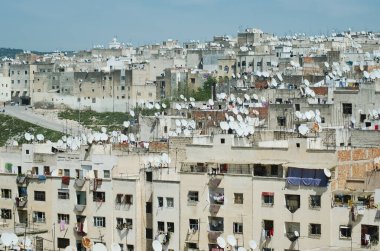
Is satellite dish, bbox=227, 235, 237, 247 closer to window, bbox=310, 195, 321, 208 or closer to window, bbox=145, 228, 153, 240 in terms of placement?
window, bbox=310, 195, 321, 208

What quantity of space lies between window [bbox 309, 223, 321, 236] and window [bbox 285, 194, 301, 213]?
0.81 m

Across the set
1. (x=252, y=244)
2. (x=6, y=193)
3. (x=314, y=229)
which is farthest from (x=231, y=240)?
(x=6, y=193)

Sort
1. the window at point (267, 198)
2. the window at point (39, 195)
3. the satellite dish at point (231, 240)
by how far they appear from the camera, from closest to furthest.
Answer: the satellite dish at point (231, 240)
the window at point (267, 198)
the window at point (39, 195)

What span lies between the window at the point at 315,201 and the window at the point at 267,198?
1.48 m

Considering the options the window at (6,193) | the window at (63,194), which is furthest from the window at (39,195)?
the window at (6,193)

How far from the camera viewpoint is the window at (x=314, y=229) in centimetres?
3666

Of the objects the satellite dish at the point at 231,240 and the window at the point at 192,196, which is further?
the window at the point at 192,196

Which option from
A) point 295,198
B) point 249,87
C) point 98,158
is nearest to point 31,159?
point 98,158

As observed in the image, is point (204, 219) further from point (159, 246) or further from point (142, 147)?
point (142, 147)

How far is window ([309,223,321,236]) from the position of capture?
1443 inches

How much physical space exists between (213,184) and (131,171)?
5.58 meters

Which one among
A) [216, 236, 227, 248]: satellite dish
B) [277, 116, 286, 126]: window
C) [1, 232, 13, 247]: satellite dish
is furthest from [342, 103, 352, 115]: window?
[1, 232, 13, 247]: satellite dish

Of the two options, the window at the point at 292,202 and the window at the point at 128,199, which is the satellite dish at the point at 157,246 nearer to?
the window at the point at 292,202

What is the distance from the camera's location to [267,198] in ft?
124
